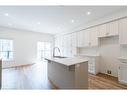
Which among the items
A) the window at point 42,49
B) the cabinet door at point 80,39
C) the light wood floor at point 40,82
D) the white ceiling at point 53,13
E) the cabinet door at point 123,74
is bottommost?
the light wood floor at point 40,82

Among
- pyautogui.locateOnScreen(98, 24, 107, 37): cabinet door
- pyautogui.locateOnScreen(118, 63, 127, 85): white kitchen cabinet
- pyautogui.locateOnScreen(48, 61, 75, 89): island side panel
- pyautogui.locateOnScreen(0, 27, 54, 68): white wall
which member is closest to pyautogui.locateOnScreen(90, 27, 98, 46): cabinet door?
pyautogui.locateOnScreen(98, 24, 107, 37): cabinet door

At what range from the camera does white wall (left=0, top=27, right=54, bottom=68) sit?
7082 mm

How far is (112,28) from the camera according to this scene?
437cm

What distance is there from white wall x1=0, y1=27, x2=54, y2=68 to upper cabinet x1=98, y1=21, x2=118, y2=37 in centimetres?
524

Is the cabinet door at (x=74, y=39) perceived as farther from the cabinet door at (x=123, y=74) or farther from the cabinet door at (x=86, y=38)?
the cabinet door at (x=123, y=74)

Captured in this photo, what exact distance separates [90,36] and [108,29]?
1135 mm

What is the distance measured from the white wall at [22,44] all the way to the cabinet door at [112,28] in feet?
18.6

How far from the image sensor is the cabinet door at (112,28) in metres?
4.21

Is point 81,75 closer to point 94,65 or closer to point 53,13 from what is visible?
point 94,65

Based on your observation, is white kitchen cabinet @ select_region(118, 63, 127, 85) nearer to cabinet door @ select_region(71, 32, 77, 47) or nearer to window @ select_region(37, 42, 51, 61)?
cabinet door @ select_region(71, 32, 77, 47)

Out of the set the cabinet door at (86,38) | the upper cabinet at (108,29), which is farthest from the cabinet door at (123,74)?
the cabinet door at (86,38)

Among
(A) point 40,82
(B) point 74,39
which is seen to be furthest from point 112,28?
(A) point 40,82

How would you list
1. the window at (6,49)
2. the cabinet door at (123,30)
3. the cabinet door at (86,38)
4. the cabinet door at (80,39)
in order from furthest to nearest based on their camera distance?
the window at (6,49), the cabinet door at (80,39), the cabinet door at (86,38), the cabinet door at (123,30)

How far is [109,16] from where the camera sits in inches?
→ 175
